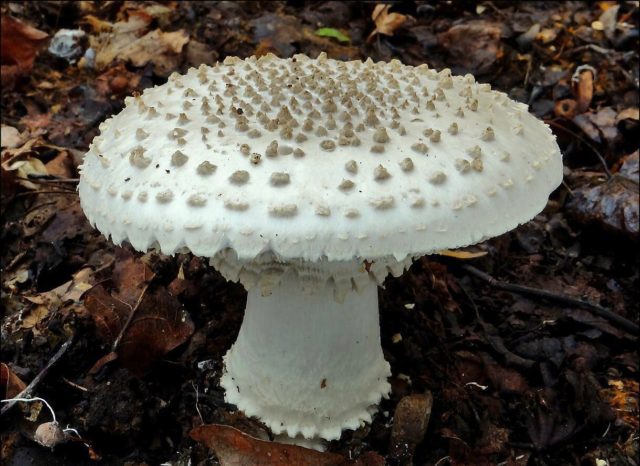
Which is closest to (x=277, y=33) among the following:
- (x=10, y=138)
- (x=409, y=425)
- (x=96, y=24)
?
(x=96, y=24)

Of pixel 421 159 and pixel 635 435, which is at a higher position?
pixel 421 159

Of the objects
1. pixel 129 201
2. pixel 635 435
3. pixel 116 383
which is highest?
pixel 129 201

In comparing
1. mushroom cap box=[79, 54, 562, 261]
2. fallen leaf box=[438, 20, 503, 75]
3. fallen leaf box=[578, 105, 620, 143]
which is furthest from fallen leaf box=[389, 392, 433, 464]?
fallen leaf box=[438, 20, 503, 75]

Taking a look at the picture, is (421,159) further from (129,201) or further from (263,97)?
(129,201)

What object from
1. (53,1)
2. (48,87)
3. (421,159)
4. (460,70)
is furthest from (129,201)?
(53,1)

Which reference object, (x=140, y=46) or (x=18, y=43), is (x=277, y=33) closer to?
(x=140, y=46)

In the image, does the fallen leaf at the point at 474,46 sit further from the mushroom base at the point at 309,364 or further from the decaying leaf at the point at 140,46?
the mushroom base at the point at 309,364
